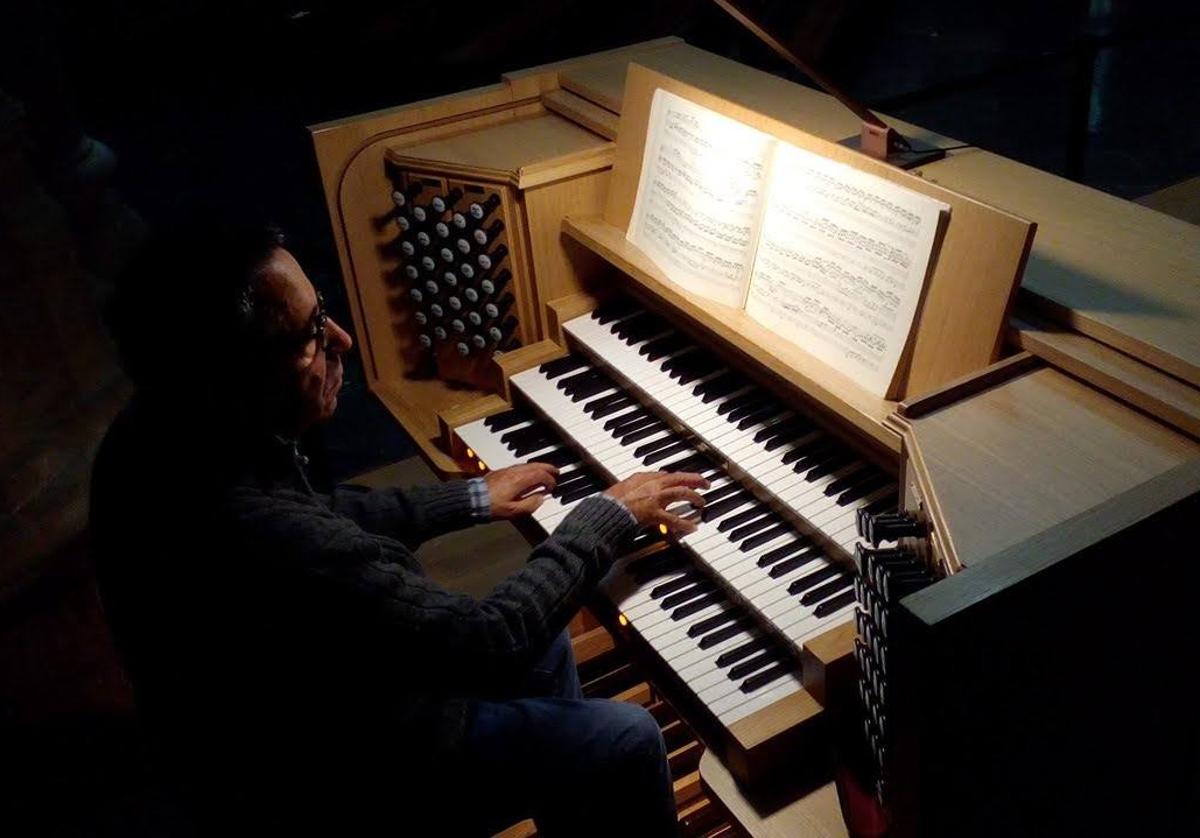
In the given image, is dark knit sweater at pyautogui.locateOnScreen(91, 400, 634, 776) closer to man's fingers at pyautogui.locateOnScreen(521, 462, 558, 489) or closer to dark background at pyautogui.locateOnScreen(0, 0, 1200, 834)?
dark background at pyautogui.locateOnScreen(0, 0, 1200, 834)

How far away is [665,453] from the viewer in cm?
284

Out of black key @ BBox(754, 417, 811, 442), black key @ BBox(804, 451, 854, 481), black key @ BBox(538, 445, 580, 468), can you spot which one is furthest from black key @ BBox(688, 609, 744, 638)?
black key @ BBox(538, 445, 580, 468)

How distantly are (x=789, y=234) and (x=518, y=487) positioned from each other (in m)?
0.88

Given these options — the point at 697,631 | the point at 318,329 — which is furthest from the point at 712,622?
the point at 318,329

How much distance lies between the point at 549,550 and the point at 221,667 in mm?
664

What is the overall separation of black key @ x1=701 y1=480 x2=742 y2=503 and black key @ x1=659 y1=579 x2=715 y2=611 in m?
0.21

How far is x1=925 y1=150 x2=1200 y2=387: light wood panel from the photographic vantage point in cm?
199

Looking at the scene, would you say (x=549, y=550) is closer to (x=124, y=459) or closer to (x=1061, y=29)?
(x=124, y=459)

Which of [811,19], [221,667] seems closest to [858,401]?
[221,667]

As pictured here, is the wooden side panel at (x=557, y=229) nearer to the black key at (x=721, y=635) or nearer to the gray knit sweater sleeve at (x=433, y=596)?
the gray knit sweater sleeve at (x=433, y=596)

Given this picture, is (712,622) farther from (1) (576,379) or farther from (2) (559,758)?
(1) (576,379)

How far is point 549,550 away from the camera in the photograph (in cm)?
230

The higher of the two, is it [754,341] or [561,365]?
[754,341]

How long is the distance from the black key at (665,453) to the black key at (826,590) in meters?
0.58
